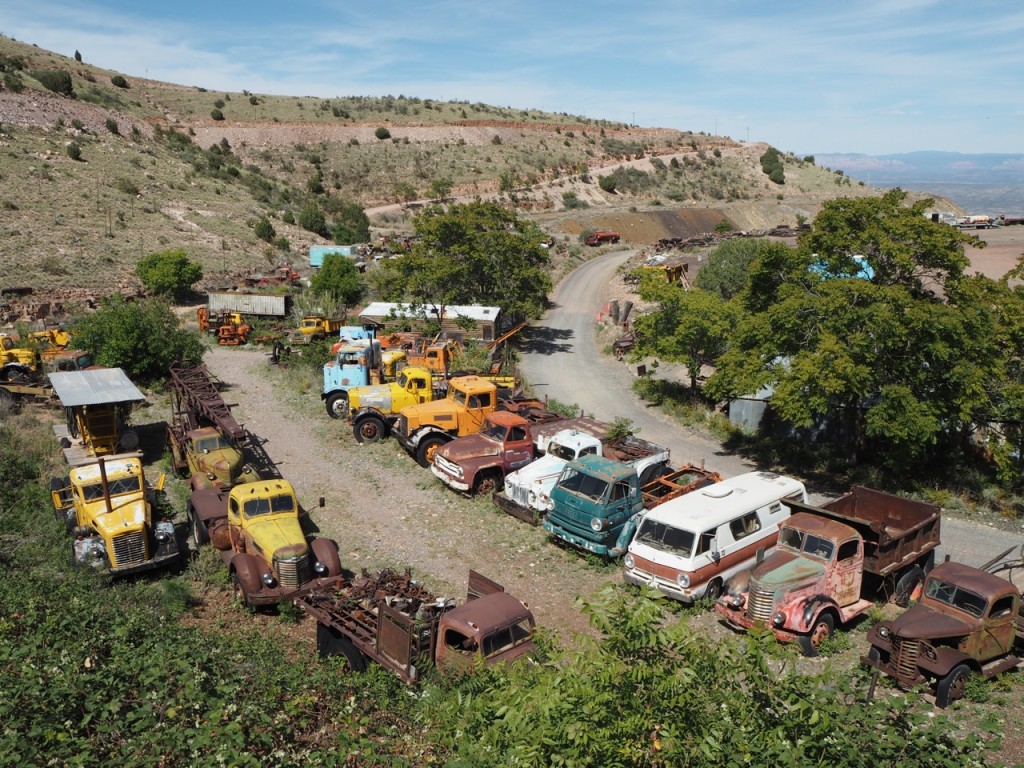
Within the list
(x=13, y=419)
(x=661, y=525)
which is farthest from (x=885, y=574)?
(x=13, y=419)

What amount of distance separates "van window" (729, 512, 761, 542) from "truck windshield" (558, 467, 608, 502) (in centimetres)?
255

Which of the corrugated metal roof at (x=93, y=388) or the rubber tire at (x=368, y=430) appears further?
the rubber tire at (x=368, y=430)

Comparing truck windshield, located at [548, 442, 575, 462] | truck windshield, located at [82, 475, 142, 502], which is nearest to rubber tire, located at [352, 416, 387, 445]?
truck windshield, located at [548, 442, 575, 462]

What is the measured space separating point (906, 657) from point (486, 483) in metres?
9.60

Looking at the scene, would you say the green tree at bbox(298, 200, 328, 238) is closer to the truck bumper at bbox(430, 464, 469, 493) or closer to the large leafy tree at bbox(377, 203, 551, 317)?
the large leafy tree at bbox(377, 203, 551, 317)

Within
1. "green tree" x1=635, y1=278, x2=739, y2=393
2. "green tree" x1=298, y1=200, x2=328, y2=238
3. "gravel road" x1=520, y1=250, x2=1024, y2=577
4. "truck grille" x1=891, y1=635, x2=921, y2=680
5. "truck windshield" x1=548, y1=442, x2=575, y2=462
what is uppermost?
"green tree" x1=298, y1=200, x2=328, y2=238

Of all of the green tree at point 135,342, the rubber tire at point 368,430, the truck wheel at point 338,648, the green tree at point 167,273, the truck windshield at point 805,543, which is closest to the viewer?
the truck wheel at point 338,648

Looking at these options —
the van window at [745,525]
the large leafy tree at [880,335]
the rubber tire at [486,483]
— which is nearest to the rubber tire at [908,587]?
the van window at [745,525]

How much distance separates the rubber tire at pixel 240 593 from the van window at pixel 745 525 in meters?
8.55

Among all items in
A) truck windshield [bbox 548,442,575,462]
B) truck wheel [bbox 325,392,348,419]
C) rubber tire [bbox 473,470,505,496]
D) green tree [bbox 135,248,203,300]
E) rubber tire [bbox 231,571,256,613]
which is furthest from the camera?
green tree [bbox 135,248,203,300]

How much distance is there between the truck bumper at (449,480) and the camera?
17125 mm

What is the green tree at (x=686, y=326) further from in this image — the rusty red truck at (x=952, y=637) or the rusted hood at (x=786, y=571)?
the rusty red truck at (x=952, y=637)

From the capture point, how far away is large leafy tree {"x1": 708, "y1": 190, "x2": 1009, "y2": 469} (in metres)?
16.1

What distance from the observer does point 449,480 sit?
17344 millimetres
